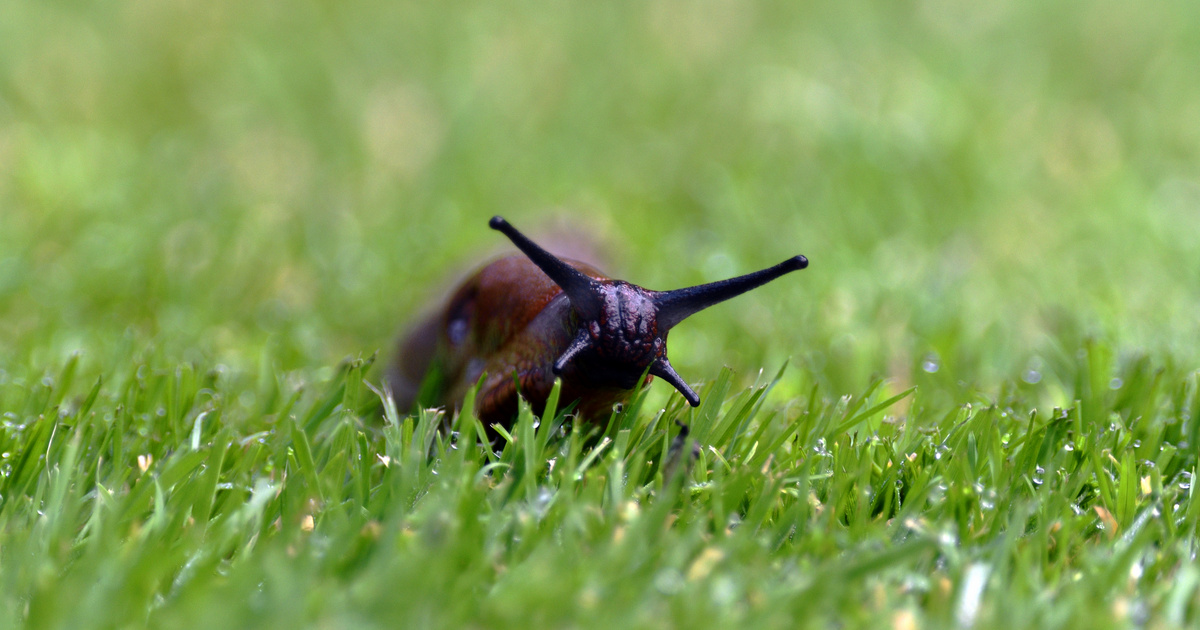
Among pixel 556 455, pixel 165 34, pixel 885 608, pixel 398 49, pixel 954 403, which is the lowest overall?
pixel 885 608

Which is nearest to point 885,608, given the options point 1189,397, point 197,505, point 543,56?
point 197,505

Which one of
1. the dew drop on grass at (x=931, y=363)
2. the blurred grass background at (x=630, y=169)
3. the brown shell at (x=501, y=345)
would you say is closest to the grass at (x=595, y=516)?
the brown shell at (x=501, y=345)

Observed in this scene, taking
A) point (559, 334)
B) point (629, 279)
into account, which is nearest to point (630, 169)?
point (629, 279)

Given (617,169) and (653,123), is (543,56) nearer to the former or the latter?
(653,123)

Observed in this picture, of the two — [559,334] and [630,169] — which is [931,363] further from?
[630,169]

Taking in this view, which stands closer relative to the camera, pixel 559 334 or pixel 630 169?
pixel 559 334

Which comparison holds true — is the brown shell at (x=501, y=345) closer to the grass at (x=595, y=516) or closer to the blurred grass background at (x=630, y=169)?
the grass at (x=595, y=516)

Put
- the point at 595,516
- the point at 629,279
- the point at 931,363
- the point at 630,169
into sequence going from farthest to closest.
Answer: the point at 630,169
the point at 629,279
the point at 931,363
the point at 595,516
